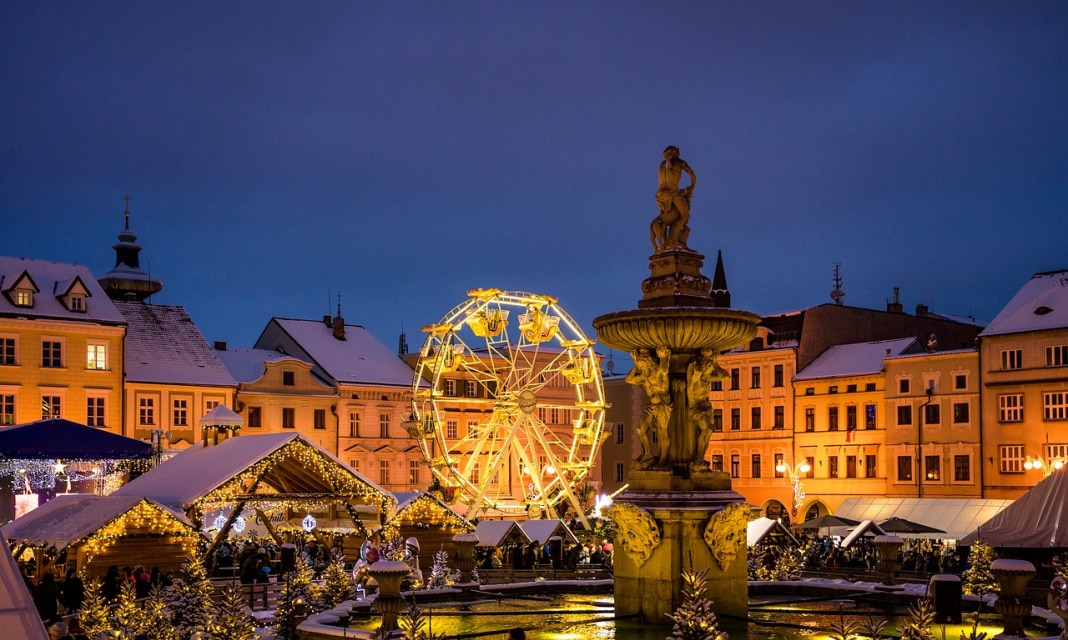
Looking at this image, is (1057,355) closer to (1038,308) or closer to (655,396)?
(1038,308)

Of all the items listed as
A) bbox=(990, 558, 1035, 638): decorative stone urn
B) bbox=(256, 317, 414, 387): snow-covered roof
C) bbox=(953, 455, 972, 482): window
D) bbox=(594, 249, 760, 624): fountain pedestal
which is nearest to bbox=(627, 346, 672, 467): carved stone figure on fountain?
bbox=(594, 249, 760, 624): fountain pedestal

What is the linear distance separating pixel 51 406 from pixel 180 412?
6522 millimetres

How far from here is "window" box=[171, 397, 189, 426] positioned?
57.7 m

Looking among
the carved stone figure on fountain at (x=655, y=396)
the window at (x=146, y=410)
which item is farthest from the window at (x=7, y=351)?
the carved stone figure on fountain at (x=655, y=396)

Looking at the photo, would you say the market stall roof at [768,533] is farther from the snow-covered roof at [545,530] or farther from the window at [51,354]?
the window at [51,354]

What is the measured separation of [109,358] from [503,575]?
31.2 meters

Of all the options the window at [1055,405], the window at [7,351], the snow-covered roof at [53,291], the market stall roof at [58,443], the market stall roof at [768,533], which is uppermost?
the snow-covered roof at [53,291]

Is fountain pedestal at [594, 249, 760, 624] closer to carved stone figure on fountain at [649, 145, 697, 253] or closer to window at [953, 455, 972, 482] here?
carved stone figure on fountain at [649, 145, 697, 253]

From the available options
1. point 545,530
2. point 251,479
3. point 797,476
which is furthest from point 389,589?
point 797,476

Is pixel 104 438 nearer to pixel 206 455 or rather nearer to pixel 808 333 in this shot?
pixel 206 455

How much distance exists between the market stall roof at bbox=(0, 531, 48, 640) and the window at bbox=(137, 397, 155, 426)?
183 ft

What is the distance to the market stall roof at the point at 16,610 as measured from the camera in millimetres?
3400

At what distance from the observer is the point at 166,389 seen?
5741 cm

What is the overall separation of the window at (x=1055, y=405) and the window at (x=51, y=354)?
134ft
